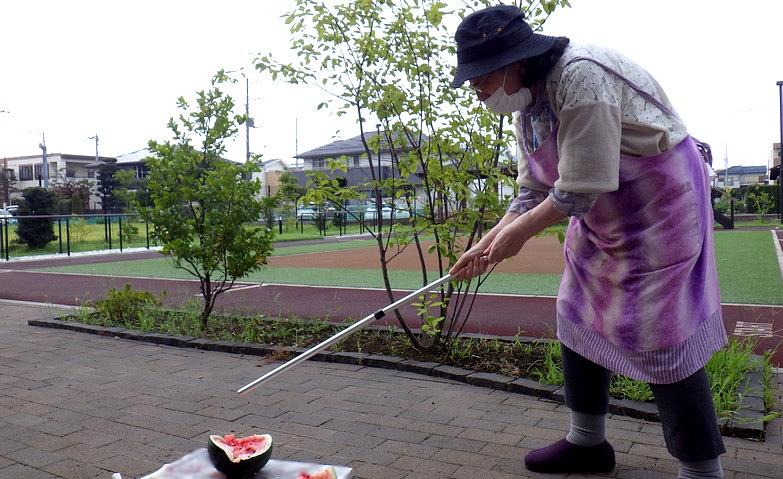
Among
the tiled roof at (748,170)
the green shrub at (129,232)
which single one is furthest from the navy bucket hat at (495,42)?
the tiled roof at (748,170)

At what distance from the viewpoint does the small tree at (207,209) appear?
621cm

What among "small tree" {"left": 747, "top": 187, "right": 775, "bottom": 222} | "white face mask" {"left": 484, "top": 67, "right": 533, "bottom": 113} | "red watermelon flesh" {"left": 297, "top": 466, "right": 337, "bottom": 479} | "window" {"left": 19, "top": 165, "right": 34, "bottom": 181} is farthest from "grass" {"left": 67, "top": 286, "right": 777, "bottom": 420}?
"window" {"left": 19, "top": 165, "right": 34, "bottom": 181}

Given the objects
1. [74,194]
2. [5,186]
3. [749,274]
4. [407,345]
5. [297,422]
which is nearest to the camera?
[297,422]

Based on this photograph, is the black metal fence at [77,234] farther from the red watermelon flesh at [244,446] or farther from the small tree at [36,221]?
the red watermelon flesh at [244,446]

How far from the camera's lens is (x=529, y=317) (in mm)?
7051

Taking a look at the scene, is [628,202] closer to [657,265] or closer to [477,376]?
[657,265]

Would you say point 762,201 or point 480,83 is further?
point 762,201

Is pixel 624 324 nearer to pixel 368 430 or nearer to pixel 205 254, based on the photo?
pixel 368 430

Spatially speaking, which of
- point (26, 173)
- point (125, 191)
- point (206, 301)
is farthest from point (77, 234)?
point (26, 173)

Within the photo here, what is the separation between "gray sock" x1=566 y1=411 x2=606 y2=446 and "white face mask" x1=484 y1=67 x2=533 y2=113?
1295 mm

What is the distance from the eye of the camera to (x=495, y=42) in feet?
7.13

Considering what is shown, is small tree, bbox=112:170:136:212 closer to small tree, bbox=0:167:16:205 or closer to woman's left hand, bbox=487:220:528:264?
woman's left hand, bbox=487:220:528:264

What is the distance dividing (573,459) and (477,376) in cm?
154

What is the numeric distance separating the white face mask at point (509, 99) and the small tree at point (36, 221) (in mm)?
20233
